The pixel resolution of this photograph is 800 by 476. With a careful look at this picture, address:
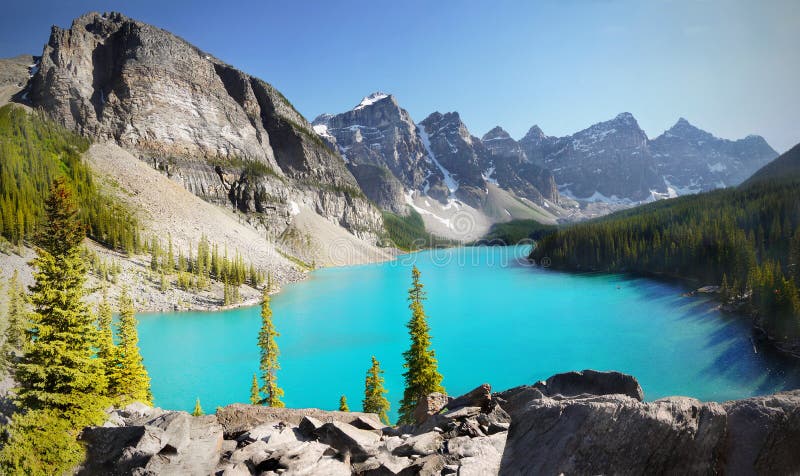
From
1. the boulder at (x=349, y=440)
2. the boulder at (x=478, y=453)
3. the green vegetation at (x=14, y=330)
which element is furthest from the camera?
the green vegetation at (x=14, y=330)

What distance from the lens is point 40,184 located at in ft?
231

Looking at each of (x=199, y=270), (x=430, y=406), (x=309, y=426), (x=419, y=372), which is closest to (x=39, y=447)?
(x=309, y=426)

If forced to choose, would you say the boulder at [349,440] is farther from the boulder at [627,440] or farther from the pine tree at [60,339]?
the pine tree at [60,339]

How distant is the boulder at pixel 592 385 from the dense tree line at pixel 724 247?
124 feet

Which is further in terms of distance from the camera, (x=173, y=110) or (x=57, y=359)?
(x=173, y=110)

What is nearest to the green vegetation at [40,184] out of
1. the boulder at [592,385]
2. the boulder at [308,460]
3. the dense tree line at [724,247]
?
the boulder at [308,460]

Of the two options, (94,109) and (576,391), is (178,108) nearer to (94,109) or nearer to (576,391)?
(94,109)

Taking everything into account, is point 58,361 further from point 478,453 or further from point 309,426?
point 478,453

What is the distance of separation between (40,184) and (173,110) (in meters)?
69.2

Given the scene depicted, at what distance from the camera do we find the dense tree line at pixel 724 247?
39500 millimetres

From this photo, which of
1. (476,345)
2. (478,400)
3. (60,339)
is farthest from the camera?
(476,345)

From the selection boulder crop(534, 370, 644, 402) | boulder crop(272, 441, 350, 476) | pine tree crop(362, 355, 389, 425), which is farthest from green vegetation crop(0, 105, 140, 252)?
boulder crop(534, 370, 644, 402)

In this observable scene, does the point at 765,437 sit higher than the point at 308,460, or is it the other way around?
the point at 765,437

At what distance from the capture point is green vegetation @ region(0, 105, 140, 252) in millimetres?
55188
